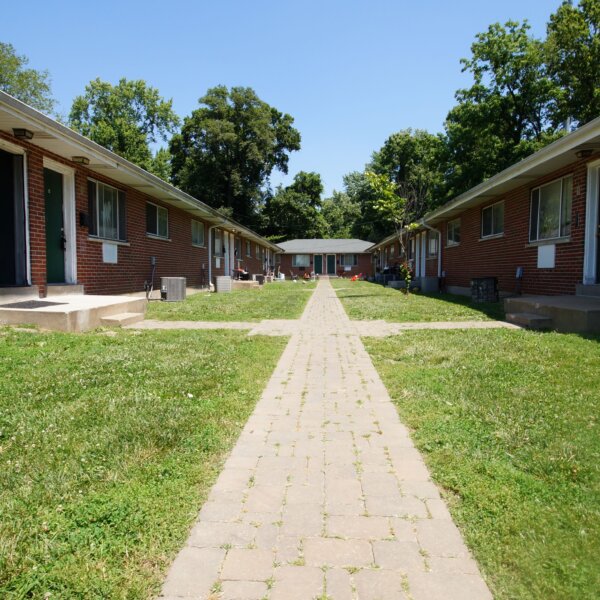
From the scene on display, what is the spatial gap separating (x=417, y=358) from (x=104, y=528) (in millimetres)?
4252

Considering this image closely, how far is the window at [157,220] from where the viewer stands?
14.1 meters

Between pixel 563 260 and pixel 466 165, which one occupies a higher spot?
pixel 466 165

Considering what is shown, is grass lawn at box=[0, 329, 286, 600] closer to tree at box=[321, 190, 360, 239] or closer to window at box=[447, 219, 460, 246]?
window at box=[447, 219, 460, 246]

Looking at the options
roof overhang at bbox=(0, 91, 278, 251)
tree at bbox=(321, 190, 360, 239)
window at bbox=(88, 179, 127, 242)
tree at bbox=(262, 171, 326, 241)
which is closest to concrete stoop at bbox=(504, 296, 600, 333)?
roof overhang at bbox=(0, 91, 278, 251)

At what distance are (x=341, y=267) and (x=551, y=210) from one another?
37475mm

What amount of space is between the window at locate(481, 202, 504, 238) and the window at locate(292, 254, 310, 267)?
3316 centimetres

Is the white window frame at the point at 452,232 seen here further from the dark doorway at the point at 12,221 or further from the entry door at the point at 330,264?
the entry door at the point at 330,264

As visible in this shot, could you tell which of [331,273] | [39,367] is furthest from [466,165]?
[39,367]

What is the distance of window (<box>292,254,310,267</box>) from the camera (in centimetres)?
4822

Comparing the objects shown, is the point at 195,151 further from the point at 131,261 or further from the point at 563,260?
the point at 563,260

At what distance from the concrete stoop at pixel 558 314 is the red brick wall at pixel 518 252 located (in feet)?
4.92

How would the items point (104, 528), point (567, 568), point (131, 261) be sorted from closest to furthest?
point (567, 568)
point (104, 528)
point (131, 261)

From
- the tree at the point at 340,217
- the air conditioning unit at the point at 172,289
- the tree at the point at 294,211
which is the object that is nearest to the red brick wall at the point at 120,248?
the air conditioning unit at the point at 172,289

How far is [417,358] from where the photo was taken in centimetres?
564
